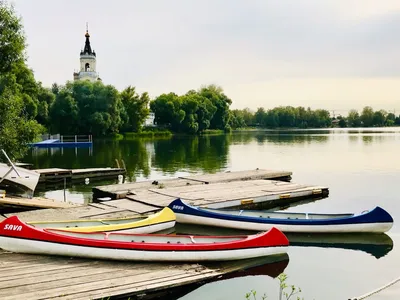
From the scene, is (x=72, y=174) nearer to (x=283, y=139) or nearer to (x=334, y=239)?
(x=334, y=239)

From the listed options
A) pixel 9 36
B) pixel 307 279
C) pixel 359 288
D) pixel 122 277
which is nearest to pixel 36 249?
pixel 122 277

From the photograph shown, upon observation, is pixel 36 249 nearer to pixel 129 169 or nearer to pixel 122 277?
pixel 122 277

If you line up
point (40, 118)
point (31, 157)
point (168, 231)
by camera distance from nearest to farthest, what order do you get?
point (168, 231) < point (31, 157) < point (40, 118)

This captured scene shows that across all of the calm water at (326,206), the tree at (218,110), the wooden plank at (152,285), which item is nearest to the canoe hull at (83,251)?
the wooden plank at (152,285)

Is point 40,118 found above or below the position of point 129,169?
above

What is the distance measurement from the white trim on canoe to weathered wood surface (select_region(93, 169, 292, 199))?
17.6 ft

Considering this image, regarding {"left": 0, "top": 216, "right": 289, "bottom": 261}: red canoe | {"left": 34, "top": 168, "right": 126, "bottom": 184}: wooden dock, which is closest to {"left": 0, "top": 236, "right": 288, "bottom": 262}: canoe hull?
{"left": 0, "top": 216, "right": 289, "bottom": 261}: red canoe

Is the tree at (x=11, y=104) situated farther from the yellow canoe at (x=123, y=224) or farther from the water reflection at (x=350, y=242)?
the water reflection at (x=350, y=242)

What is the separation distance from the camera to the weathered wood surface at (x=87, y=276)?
824 centimetres

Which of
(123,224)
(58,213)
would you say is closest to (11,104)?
Answer: (58,213)

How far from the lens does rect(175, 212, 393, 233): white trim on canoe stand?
571 inches

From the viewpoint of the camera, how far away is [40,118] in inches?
2731

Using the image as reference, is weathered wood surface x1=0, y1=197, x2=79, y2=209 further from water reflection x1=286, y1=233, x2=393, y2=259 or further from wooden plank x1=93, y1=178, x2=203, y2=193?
water reflection x1=286, y1=233, x2=393, y2=259

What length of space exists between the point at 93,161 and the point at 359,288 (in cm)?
3327
